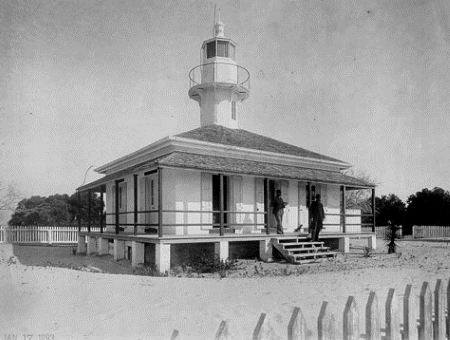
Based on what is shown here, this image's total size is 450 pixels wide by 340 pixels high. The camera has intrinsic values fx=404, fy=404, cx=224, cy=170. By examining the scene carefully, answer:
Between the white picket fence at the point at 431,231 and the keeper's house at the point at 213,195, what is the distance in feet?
55.6

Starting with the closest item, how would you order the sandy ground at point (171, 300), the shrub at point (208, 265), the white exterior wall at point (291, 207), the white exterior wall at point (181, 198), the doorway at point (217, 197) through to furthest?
the sandy ground at point (171, 300), the shrub at point (208, 265), the white exterior wall at point (181, 198), the doorway at point (217, 197), the white exterior wall at point (291, 207)

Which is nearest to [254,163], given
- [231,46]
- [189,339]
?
[231,46]

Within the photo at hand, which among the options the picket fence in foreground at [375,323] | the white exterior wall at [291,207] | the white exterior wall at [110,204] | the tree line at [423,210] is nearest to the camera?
the picket fence in foreground at [375,323]

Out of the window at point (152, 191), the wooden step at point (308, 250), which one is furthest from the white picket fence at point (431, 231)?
the window at point (152, 191)

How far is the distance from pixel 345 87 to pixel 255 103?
42.0ft

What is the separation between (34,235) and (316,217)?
21.5 metres

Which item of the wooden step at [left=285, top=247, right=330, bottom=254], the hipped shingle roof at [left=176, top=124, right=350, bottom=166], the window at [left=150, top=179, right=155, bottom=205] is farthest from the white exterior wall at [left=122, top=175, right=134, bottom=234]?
the wooden step at [left=285, top=247, right=330, bottom=254]

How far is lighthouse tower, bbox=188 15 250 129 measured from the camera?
74.2ft

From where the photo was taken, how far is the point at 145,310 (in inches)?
280

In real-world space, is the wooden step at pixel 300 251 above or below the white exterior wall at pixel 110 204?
below

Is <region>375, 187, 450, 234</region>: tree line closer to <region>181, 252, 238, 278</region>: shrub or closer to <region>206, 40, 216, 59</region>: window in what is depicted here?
<region>206, 40, 216, 59</region>: window

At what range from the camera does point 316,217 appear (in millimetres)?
15398

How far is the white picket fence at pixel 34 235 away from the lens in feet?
91.9

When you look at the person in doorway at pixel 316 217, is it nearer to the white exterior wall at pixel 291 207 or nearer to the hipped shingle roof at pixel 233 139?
the white exterior wall at pixel 291 207
